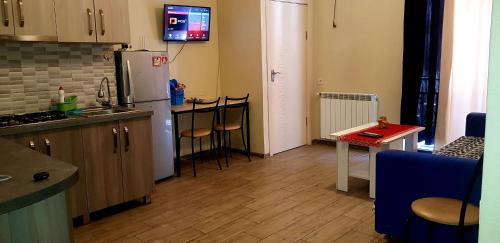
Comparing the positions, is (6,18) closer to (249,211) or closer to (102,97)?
(102,97)

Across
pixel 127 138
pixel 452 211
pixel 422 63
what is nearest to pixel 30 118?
pixel 127 138

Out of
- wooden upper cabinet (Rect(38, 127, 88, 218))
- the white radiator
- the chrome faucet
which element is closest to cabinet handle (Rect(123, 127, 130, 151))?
wooden upper cabinet (Rect(38, 127, 88, 218))

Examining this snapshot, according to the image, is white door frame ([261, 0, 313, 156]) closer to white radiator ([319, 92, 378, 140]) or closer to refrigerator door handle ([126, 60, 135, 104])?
white radiator ([319, 92, 378, 140])

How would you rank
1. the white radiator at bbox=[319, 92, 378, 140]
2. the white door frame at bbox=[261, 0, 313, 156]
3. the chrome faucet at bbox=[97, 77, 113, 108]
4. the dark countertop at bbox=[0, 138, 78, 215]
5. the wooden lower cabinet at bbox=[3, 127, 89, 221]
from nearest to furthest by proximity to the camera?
the dark countertop at bbox=[0, 138, 78, 215], the wooden lower cabinet at bbox=[3, 127, 89, 221], the chrome faucet at bbox=[97, 77, 113, 108], the white door frame at bbox=[261, 0, 313, 156], the white radiator at bbox=[319, 92, 378, 140]

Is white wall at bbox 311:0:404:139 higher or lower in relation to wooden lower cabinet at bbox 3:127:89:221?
higher

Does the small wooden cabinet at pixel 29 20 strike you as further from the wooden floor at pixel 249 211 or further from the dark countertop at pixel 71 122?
the wooden floor at pixel 249 211

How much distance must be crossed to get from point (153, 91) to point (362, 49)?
2.81m

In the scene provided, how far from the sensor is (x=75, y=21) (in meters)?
3.39

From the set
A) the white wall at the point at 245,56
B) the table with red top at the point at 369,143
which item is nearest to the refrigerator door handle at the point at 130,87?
the white wall at the point at 245,56

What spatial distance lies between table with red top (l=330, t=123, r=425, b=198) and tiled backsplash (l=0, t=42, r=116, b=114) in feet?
7.79

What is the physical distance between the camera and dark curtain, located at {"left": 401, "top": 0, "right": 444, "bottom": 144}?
4590mm

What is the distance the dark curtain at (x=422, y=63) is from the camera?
15.1 feet

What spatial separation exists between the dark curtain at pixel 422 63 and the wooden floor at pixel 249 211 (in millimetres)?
1234

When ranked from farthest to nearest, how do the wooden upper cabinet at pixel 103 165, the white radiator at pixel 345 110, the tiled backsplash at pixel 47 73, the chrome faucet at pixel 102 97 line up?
1. the white radiator at pixel 345 110
2. the chrome faucet at pixel 102 97
3. the tiled backsplash at pixel 47 73
4. the wooden upper cabinet at pixel 103 165
